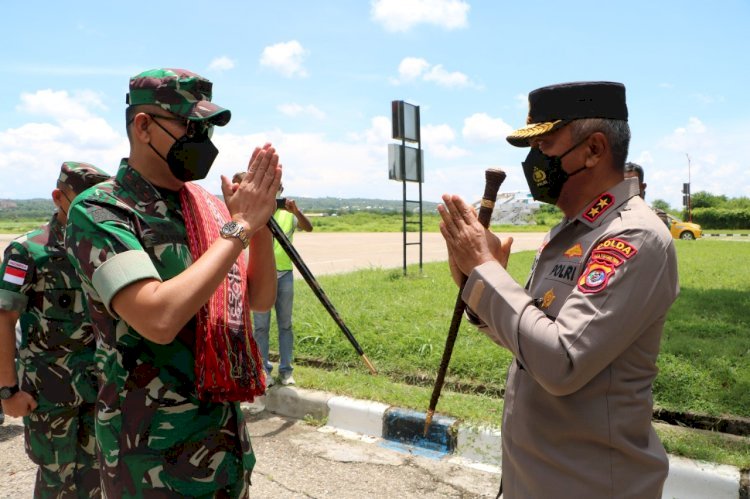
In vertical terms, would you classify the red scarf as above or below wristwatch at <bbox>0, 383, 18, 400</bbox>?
above

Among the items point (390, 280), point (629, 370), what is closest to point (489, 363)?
point (629, 370)

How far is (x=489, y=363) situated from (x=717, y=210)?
44.1 m

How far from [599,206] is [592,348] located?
48 centimetres

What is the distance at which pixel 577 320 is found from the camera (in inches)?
62.3

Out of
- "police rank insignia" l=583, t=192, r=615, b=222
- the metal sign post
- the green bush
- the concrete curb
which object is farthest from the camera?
the green bush

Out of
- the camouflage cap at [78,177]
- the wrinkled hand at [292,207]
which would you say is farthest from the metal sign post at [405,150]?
the camouflage cap at [78,177]

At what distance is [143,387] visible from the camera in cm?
186

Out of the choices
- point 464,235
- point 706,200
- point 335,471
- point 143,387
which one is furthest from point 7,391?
point 706,200

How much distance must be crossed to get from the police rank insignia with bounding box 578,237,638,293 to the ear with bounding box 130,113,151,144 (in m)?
1.36

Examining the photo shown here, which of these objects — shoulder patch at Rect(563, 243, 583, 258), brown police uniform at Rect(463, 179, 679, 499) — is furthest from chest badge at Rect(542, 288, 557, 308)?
shoulder patch at Rect(563, 243, 583, 258)

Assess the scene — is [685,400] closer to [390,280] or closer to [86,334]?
[86,334]

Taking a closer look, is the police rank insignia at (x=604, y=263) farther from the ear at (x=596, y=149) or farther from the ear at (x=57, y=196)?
the ear at (x=57, y=196)

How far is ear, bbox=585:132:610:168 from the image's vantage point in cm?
187

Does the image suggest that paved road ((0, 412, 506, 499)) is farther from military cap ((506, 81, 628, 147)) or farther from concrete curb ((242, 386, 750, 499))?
military cap ((506, 81, 628, 147))
